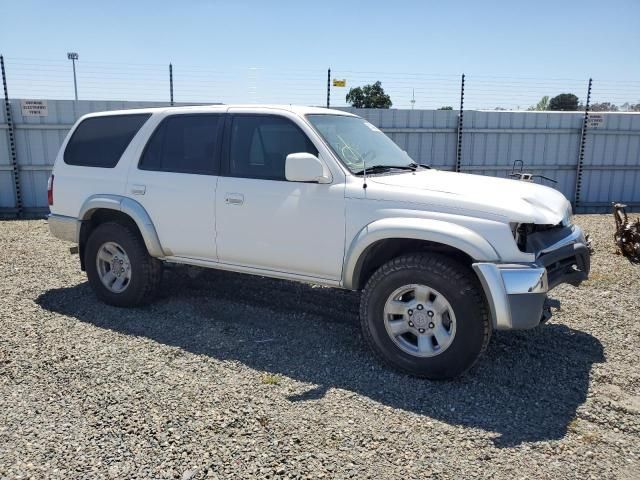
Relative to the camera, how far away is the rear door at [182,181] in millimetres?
4891

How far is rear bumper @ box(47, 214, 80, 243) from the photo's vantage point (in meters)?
5.69

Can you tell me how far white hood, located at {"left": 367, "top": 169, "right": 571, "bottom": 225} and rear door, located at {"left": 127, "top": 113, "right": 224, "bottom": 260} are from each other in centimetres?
157

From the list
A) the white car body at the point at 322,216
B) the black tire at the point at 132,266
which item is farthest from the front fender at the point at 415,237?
the black tire at the point at 132,266

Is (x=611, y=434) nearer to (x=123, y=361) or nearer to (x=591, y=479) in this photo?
(x=591, y=479)

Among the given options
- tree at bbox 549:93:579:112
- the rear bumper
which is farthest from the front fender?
tree at bbox 549:93:579:112

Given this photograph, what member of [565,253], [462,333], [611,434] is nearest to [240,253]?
[462,333]

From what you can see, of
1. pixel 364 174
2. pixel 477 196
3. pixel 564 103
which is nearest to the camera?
pixel 477 196

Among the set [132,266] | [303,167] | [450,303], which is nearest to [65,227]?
[132,266]

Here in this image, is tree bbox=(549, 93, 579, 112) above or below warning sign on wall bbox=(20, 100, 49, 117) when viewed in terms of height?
above

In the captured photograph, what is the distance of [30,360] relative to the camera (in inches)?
169

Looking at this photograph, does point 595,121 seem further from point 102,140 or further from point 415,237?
point 102,140

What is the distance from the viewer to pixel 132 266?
538 centimetres

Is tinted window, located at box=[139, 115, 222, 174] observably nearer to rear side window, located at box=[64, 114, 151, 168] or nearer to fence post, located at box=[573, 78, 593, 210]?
rear side window, located at box=[64, 114, 151, 168]

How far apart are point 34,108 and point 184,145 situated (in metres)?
7.61
